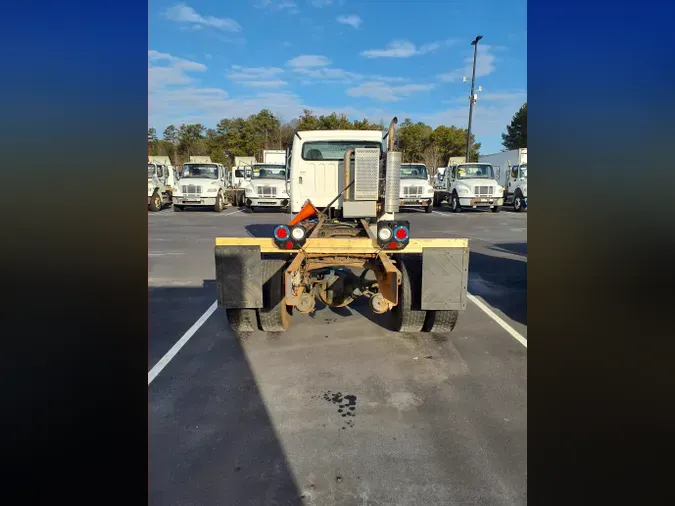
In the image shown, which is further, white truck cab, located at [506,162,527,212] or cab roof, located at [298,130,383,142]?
white truck cab, located at [506,162,527,212]

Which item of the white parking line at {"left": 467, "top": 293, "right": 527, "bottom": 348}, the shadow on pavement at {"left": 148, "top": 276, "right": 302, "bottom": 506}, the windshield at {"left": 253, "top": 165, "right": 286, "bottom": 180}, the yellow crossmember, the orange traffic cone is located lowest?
the shadow on pavement at {"left": 148, "top": 276, "right": 302, "bottom": 506}

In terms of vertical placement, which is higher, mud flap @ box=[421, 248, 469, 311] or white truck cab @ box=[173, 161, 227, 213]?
white truck cab @ box=[173, 161, 227, 213]

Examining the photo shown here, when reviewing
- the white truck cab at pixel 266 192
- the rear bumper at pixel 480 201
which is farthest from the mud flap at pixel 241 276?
the rear bumper at pixel 480 201

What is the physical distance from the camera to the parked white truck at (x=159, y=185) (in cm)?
2028

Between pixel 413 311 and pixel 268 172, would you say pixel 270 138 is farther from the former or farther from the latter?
pixel 413 311

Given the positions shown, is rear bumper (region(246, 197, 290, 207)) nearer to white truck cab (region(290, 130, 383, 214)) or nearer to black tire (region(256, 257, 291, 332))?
white truck cab (region(290, 130, 383, 214))

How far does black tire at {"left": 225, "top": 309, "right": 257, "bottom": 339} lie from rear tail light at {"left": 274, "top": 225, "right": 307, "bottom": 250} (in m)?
1.00

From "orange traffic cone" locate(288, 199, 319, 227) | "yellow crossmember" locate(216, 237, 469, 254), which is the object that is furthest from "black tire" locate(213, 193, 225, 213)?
"yellow crossmember" locate(216, 237, 469, 254)

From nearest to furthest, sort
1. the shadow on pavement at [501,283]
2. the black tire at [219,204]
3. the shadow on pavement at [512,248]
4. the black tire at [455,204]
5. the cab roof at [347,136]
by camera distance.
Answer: the shadow on pavement at [501,283] < the cab roof at [347,136] < the shadow on pavement at [512,248] < the black tire at [219,204] < the black tire at [455,204]

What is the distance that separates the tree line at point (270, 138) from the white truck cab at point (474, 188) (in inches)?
675

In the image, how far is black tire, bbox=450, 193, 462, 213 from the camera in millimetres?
21156

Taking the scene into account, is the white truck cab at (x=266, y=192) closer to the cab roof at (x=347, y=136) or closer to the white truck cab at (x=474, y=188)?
the white truck cab at (x=474, y=188)

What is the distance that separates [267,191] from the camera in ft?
64.5
